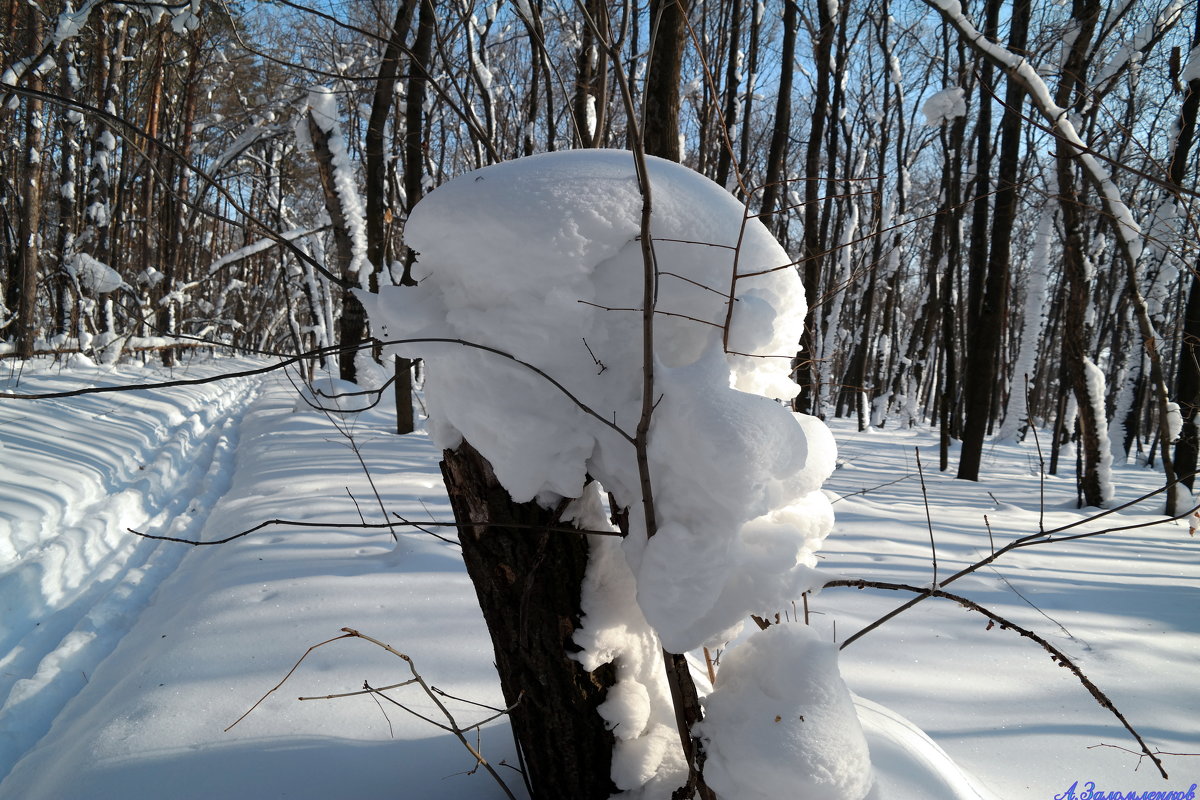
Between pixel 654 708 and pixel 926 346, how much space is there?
13.0 m

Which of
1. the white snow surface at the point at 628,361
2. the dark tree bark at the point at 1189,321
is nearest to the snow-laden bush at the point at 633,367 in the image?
the white snow surface at the point at 628,361

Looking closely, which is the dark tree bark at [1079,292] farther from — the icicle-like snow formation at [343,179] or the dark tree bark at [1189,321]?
the icicle-like snow formation at [343,179]

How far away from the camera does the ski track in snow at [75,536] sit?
2340 mm

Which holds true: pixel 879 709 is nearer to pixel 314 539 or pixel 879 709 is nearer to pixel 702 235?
pixel 702 235

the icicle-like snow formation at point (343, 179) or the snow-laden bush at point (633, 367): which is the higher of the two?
the icicle-like snow formation at point (343, 179)

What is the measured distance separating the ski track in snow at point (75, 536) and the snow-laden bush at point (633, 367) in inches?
83.3

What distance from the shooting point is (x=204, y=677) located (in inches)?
73.6

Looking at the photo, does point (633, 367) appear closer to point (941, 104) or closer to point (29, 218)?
point (941, 104)

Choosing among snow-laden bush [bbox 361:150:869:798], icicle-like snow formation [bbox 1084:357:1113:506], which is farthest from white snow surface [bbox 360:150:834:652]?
icicle-like snow formation [bbox 1084:357:1113:506]

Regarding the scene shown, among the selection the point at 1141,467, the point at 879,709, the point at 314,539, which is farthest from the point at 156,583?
the point at 1141,467

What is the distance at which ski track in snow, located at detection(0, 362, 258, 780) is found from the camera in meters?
2.34

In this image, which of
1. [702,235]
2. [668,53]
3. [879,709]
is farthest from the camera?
[668,53]

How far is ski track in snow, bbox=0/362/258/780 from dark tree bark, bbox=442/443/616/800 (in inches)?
72.0

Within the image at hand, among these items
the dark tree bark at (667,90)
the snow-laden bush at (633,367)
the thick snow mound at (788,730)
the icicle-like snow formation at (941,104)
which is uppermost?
the icicle-like snow formation at (941,104)
